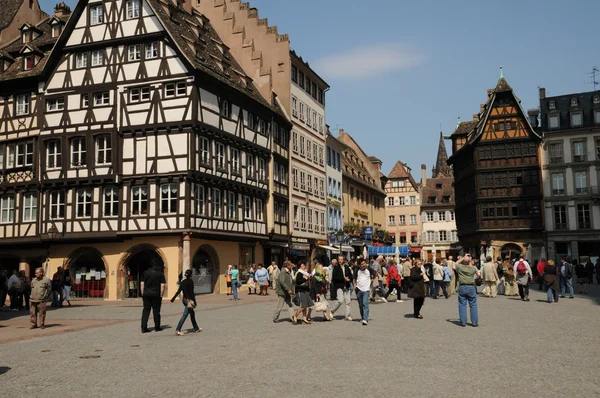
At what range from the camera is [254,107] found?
3903 centimetres

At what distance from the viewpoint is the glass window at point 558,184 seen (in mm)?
61062

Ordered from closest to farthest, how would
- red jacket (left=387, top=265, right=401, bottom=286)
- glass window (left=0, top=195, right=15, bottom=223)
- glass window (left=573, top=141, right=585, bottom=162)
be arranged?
1. red jacket (left=387, top=265, right=401, bottom=286)
2. glass window (left=0, top=195, right=15, bottom=223)
3. glass window (left=573, top=141, right=585, bottom=162)

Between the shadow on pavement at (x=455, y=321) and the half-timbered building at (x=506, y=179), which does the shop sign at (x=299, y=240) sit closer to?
the half-timbered building at (x=506, y=179)

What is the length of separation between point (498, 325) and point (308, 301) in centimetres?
507

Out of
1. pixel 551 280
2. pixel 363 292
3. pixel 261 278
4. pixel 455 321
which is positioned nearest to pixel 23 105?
pixel 261 278

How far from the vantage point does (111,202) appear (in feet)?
108

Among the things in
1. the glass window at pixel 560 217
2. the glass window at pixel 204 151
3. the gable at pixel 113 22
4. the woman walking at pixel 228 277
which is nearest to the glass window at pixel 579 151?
the glass window at pixel 560 217

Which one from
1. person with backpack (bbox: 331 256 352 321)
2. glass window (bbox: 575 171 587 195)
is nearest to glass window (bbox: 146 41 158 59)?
person with backpack (bbox: 331 256 352 321)

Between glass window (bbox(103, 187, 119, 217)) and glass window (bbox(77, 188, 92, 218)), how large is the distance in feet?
3.18

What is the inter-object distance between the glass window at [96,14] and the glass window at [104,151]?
21.3ft

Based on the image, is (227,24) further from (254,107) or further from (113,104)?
(113,104)

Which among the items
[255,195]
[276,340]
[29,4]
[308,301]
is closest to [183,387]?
[276,340]

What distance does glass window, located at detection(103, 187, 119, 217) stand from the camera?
108ft

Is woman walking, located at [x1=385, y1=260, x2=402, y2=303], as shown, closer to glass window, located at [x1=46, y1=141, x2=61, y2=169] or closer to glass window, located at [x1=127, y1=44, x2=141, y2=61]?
glass window, located at [x1=127, y1=44, x2=141, y2=61]
